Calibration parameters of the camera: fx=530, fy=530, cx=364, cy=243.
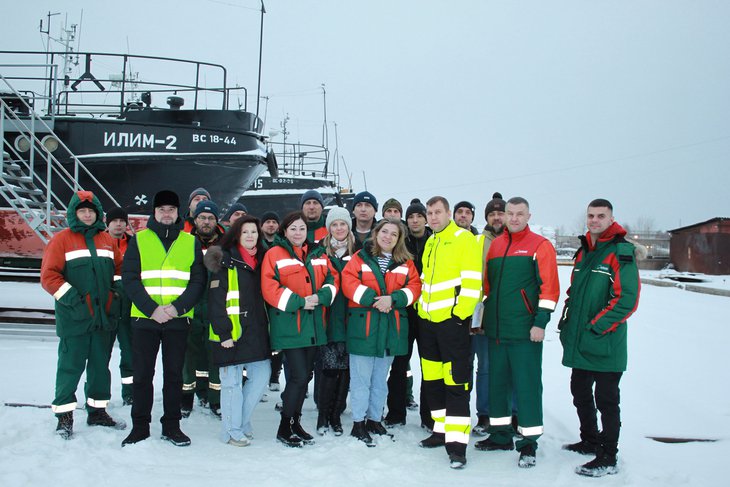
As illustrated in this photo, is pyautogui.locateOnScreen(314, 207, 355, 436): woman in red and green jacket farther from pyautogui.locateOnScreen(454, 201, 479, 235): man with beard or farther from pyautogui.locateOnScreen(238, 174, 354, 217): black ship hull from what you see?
pyautogui.locateOnScreen(238, 174, 354, 217): black ship hull

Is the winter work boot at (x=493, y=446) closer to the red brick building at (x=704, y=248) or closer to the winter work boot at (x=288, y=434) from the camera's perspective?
the winter work boot at (x=288, y=434)

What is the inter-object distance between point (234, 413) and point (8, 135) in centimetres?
702

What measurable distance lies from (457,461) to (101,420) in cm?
255

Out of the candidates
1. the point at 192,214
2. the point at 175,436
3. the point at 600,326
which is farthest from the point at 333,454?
the point at 192,214

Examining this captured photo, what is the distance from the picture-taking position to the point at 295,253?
12.5ft

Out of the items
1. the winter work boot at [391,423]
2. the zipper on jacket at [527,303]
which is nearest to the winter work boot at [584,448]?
the zipper on jacket at [527,303]

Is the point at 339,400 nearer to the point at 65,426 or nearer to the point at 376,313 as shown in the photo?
the point at 376,313

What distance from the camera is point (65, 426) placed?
359 centimetres

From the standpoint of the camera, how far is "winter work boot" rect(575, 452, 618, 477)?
10.5ft

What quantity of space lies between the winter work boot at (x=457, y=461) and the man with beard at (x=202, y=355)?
1952 mm

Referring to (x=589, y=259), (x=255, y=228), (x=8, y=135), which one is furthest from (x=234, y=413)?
(x=8, y=135)

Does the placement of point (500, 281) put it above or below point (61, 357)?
above

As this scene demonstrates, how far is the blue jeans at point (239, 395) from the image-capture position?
3645mm

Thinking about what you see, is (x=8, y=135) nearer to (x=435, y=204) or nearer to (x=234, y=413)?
(x=234, y=413)
